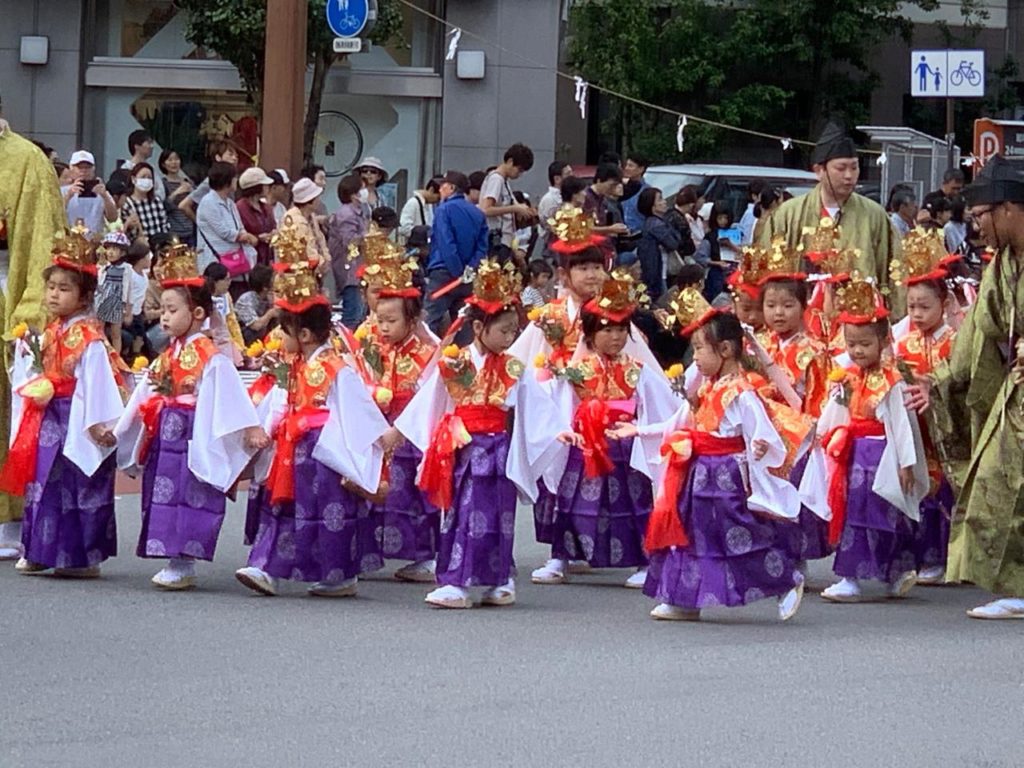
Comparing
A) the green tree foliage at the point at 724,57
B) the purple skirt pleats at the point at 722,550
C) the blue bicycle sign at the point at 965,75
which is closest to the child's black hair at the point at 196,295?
the purple skirt pleats at the point at 722,550

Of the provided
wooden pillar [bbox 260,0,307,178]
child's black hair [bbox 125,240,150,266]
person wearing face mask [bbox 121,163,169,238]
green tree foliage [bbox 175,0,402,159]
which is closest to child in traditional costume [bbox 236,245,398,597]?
child's black hair [bbox 125,240,150,266]

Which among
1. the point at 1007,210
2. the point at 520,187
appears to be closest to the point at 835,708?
the point at 1007,210

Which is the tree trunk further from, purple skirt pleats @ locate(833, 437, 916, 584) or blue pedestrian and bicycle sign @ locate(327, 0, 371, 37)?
purple skirt pleats @ locate(833, 437, 916, 584)

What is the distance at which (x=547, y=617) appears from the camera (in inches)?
318

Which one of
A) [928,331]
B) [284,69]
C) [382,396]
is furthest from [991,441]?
[284,69]

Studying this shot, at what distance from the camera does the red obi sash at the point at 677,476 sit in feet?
26.0

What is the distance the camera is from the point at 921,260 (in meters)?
8.99

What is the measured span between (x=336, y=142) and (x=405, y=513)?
14.5 m

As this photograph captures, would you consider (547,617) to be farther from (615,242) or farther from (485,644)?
(615,242)

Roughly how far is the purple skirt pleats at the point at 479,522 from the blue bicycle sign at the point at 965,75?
1126cm

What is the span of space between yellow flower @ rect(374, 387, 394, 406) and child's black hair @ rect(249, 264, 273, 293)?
501cm

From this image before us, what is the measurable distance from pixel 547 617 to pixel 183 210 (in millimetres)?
7492

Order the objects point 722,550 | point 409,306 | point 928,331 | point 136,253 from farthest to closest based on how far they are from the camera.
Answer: point 136,253 < point 928,331 < point 409,306 < point 722,550

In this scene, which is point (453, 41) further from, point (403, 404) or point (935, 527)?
point (935, 527)
